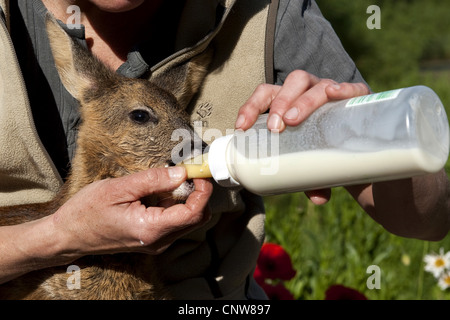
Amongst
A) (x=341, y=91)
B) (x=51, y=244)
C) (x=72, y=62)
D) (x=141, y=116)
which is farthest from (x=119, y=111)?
(x=341, y=91)

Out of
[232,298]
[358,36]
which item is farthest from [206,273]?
[358,36]

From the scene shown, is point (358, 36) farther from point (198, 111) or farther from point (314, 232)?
point (198, 111)

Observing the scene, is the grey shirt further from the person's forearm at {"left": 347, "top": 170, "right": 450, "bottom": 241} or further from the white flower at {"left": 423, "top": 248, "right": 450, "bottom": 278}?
the white flower at {"left": 423, "top": 248, "right": 450, "bottom": 278}

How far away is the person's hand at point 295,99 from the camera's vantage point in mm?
1394

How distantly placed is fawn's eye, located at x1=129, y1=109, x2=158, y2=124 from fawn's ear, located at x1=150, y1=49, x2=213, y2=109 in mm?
125

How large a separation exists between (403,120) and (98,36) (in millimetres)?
1124

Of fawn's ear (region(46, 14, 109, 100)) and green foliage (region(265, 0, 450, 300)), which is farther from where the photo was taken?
green foliage (region(265, 0, 450, 300))

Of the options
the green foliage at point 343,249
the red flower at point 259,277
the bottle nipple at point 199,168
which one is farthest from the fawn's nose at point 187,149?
the green foliage at point 343,249

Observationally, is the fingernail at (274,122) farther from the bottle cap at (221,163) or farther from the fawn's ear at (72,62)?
the fawn's ear at (72,62)

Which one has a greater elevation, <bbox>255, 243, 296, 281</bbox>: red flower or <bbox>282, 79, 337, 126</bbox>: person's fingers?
<bbox>282, 79, 337, 126</bbox>: person's fingers

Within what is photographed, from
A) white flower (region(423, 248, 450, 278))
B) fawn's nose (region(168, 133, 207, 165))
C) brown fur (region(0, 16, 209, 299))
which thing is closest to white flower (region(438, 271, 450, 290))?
white flower (region(423, 248, 450, 278))

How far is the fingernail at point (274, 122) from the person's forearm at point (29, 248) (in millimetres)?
619

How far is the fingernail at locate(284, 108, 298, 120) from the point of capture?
1.38 meters
